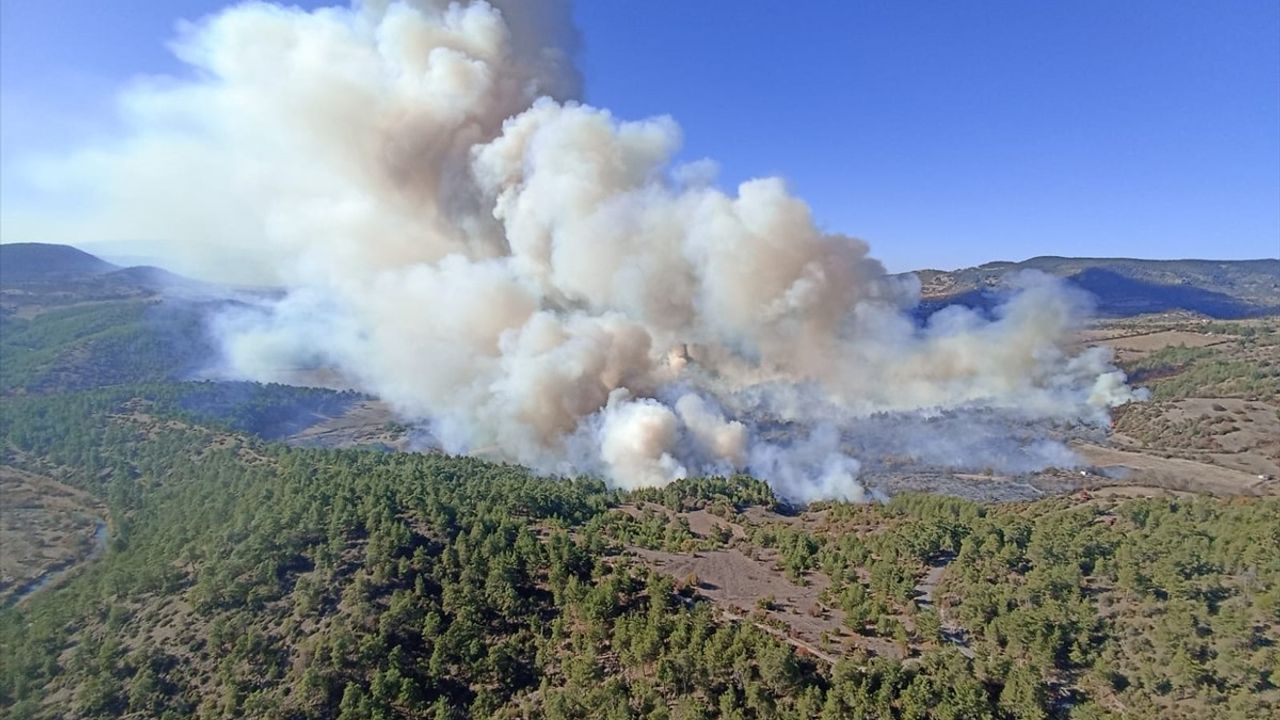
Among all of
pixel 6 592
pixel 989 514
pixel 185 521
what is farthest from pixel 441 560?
pixel 989 514

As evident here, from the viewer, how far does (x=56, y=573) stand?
51.8 m

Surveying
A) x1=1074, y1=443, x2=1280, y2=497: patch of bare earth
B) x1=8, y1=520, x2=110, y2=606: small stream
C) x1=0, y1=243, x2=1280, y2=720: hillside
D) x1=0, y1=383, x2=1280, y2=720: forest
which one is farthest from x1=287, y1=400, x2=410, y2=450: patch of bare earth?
x1=1074, y1=443, x2=1280, y2=497: patch of bare earth

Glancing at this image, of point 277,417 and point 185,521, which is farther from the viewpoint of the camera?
point 277,417

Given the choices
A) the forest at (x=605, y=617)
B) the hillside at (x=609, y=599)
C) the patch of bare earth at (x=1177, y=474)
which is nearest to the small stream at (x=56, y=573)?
the hillside at (x=609, y=599)

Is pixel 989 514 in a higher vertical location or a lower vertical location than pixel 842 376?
lower

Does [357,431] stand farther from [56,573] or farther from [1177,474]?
[1177,474]

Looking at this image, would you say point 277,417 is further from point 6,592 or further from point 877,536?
point 877,536

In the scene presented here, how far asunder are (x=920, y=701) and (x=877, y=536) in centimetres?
2079

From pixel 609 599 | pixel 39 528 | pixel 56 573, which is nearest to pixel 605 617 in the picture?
pixel 609 599

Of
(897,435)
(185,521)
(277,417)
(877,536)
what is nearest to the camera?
(877,536)

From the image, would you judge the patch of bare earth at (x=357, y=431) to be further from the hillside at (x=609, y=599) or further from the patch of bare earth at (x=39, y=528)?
the patch of bare earth at (x=39, y=528)

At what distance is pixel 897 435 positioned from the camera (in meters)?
81.8

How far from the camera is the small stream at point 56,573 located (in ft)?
160

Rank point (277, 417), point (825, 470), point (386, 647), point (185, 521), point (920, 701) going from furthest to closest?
point (277, 417) → point (825, 470) → point (185, 521) → point (386, 647) → point (920, 701)
